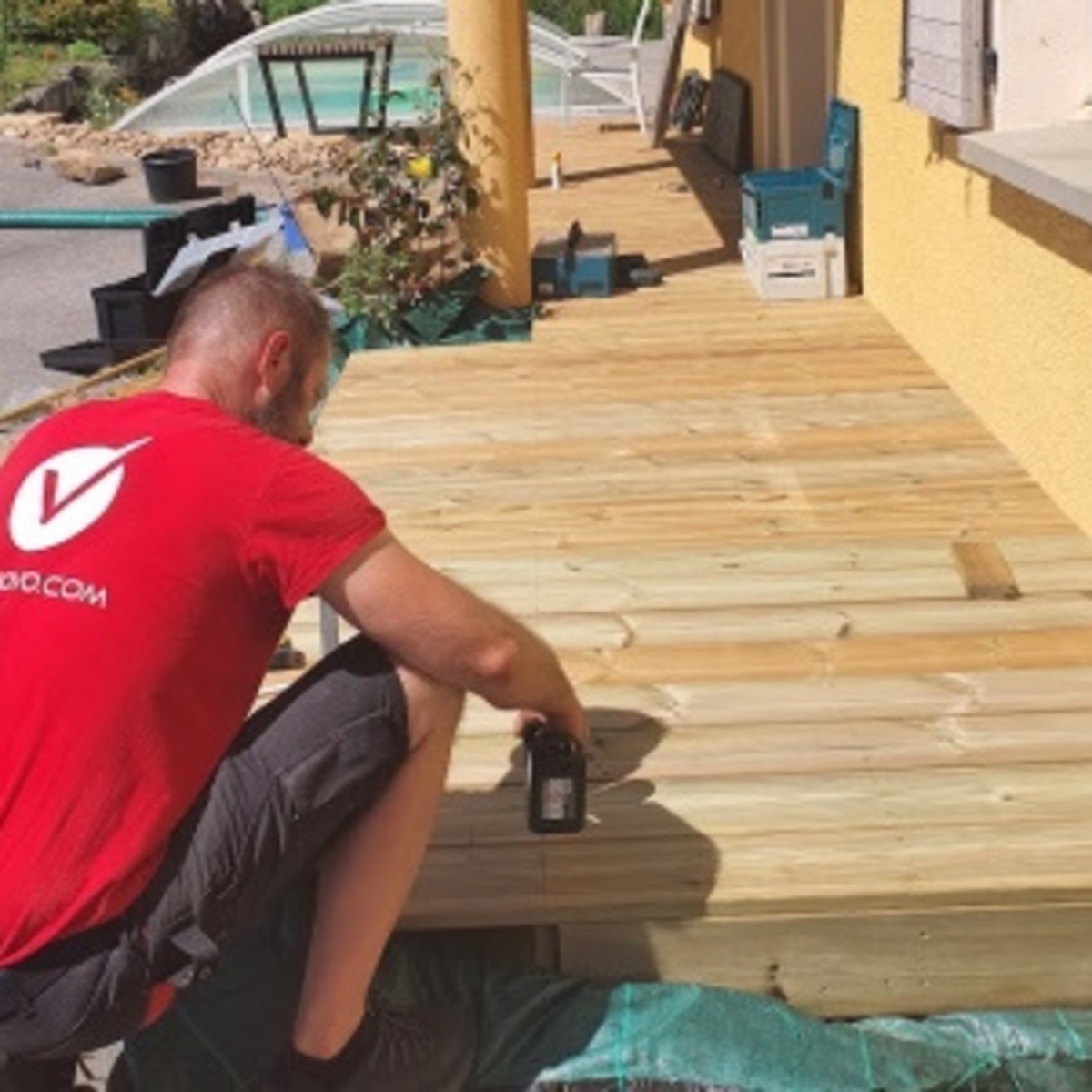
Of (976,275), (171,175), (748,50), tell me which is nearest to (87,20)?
(171,175)

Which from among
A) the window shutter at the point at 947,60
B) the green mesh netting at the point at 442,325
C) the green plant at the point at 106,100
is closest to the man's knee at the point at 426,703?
the window shutter at the point at 947,60

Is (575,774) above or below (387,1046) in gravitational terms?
above

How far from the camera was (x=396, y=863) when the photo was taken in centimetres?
232

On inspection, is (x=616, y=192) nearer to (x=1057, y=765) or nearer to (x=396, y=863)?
(x=1057, y=765)

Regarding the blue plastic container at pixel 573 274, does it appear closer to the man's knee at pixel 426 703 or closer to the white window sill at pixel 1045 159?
the white window sill at pixel 1045 159

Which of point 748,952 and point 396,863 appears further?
point 748,952

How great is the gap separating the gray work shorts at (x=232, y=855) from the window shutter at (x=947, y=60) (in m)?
2.90

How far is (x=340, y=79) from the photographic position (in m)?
17.3

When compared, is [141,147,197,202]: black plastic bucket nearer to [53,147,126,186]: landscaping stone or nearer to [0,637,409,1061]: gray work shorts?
[53,147,126,186]: landscaping stone

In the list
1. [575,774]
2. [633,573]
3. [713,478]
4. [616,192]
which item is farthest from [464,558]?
[616,192]

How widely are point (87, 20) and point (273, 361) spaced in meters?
22.8

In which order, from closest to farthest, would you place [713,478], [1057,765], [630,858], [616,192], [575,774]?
[575,774], [630,858], [1057,765], [713,478], [616,192]

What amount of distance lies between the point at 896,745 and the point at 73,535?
1.54 meters

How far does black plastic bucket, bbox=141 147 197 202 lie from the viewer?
14.2 metres
